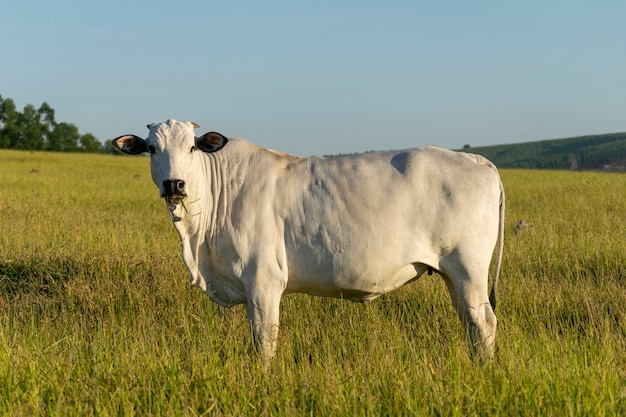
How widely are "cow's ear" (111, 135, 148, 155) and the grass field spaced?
1415 mm

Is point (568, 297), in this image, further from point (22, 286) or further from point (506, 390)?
point (22, 286)

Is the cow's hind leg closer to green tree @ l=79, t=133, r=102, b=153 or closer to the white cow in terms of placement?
the white cow

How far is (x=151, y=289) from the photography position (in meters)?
7.31

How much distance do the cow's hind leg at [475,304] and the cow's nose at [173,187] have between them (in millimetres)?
2093

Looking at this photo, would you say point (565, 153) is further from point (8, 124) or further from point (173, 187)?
point (173, 187)

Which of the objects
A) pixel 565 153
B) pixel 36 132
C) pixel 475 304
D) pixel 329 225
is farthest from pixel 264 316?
pixel 565 153

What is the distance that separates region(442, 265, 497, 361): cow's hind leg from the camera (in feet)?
18.0

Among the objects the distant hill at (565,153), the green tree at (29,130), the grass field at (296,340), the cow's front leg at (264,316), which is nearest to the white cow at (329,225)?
the cow's front leg at (264,316)

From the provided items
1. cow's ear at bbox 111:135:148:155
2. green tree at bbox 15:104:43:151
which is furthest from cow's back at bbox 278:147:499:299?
green tree at bbox 15:104:43:151

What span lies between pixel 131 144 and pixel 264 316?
1724 mm

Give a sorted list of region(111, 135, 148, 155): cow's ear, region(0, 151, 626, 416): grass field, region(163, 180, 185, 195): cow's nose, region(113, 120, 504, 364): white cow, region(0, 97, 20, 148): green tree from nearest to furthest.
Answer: region(0, 151, 626, 416): grass field < region(163, 180, 185, 195): cow's nose < region(113, 120, 504, 364): white cow < region(111, 135, 148, 155): cow's ear < region(0, 97, 20, 148): green tree

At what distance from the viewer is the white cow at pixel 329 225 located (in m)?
5.38

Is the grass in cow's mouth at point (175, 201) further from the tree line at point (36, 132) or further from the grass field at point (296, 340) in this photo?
the tree line at point (36, 132)

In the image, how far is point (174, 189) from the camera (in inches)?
206
